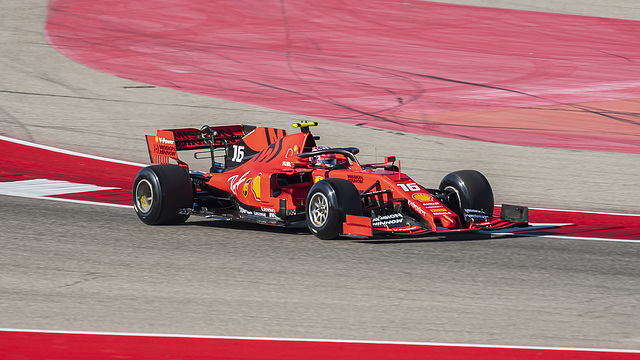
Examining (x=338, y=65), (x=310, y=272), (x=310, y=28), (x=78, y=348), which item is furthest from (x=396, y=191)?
(x=310, y=28)

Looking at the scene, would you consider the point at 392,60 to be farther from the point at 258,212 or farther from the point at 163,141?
the point at 258,212

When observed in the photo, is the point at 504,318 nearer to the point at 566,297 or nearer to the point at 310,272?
the point at 566,297

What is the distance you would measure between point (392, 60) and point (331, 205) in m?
15.9

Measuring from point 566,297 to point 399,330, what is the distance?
5.92ft

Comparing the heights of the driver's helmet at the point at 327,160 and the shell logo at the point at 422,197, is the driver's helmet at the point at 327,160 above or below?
above

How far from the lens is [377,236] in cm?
973

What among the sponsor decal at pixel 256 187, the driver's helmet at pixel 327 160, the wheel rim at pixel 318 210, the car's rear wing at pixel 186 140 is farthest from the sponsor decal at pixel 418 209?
the car's rear wing at pixel 186 140

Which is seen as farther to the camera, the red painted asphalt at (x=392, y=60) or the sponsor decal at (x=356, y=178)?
the red painted asphalt at (x=392, y=60)

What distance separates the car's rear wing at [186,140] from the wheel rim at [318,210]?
2537mm

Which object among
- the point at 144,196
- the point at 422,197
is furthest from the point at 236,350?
the point at 144,196

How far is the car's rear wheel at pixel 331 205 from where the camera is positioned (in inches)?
361

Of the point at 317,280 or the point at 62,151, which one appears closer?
the point at 317,280

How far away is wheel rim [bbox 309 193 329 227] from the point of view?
9398mm

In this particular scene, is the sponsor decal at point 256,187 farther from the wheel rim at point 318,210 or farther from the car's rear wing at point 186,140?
the car's rear wing at point 186,140
